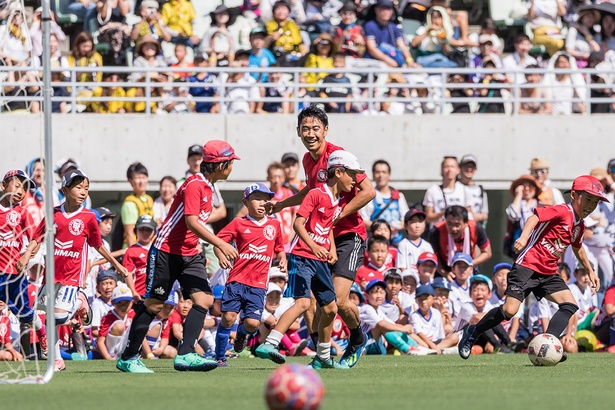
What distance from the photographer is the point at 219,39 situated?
72.2ft

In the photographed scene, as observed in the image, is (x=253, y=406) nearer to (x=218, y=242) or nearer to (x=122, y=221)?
(x=218, y=242)

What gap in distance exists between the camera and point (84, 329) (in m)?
15.9

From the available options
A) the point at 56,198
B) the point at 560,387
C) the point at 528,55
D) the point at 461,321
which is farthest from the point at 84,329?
the point at 528,55

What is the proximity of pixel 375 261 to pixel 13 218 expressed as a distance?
5121 millimetres

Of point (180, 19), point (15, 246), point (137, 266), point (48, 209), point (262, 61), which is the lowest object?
point (137, 266)

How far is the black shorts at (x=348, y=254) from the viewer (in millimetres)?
12070

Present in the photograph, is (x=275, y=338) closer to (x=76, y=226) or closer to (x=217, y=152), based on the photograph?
(x=217, y=152)

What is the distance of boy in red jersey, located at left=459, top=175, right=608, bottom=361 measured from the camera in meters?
13.0

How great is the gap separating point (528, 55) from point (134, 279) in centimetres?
948

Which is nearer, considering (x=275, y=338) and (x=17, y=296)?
(x=275, y=338)

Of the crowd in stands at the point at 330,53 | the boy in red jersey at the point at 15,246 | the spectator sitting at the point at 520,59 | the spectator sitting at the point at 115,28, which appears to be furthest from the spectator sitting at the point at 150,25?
the boy in red jersey at the point at 15,246

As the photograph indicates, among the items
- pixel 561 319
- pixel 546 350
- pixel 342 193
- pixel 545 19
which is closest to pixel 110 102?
pixel 545 19

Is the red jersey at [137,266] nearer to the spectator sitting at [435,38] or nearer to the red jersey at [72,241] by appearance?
the red jersey at [72,241]

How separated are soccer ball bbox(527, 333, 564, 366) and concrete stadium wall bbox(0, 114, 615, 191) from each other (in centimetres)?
831
